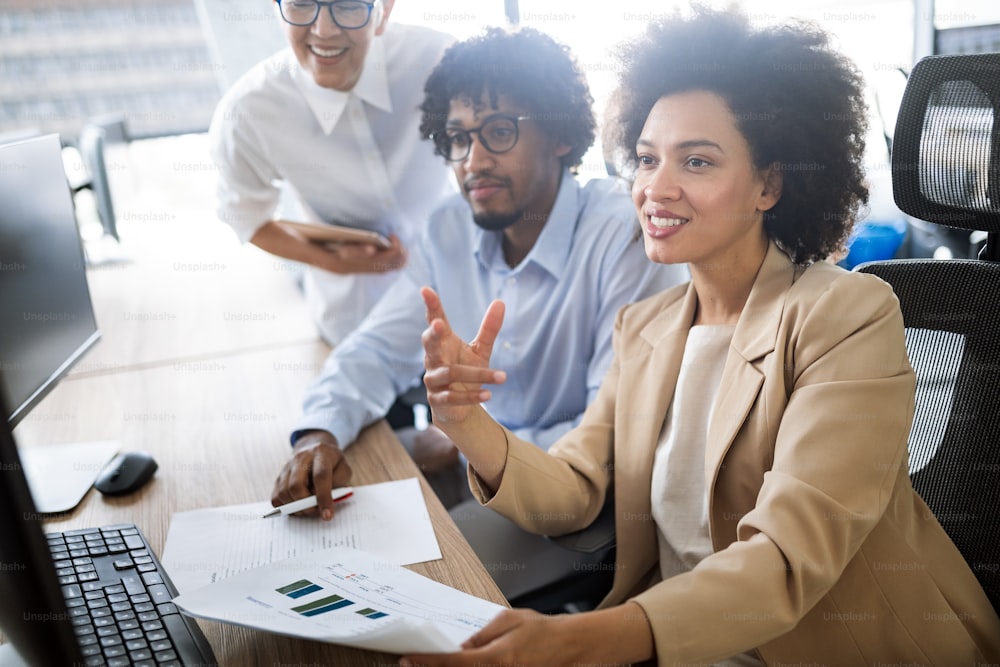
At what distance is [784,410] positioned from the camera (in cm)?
110

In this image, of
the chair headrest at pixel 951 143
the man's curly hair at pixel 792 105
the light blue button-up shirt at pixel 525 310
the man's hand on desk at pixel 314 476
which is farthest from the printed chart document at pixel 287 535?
the chair headrest at pixel 951 143

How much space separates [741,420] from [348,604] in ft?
1.83

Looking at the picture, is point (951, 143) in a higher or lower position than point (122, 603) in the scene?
higher

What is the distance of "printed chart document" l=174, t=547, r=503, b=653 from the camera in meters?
0.85

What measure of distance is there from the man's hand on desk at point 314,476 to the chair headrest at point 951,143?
958 millimetres

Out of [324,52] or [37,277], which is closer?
[37,277]

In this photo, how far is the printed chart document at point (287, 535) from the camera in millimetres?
1152

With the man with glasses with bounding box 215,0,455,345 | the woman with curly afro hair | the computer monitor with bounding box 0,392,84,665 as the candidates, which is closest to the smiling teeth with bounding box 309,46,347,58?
the man with glasses with bounding box 215,0,455,345

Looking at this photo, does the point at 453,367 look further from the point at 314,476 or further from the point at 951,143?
the point at 951,143

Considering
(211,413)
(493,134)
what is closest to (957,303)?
(493,134)

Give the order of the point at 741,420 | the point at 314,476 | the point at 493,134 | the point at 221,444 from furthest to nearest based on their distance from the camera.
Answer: the point at 493,134 → the point at 221,444 → the point at 314,476 → the point at 741,420

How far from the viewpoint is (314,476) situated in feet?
4.41

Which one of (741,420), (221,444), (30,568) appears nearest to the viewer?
(30,568)

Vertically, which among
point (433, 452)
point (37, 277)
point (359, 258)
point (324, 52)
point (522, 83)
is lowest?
point (433, 452)
